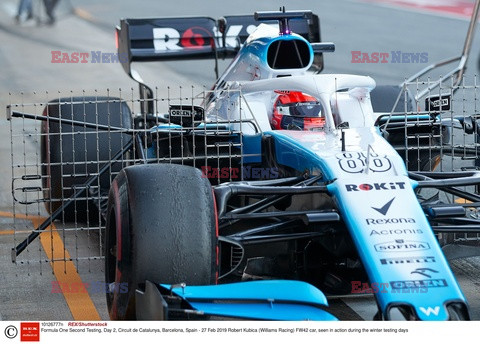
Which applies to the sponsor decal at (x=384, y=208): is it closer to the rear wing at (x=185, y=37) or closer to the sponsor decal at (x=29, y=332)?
the sponsor decal at (x=29, y=332)

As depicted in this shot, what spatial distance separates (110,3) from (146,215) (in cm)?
1998

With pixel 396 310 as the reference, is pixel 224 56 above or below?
above

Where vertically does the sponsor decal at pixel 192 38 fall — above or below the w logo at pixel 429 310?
above

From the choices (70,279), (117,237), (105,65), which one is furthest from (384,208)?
(105,65)

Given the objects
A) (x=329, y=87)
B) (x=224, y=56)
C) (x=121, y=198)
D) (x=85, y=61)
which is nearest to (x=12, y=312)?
(x=121, y=198)

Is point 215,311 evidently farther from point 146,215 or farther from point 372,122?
point 372,122

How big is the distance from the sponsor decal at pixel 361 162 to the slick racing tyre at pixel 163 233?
2.79 ft

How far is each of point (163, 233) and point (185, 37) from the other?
4.50m

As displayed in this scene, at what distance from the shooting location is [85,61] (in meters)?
17.5

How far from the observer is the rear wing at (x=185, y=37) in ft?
30.8

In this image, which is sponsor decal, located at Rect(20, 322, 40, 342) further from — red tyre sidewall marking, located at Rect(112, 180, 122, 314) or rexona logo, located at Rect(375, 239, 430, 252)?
rexona logo, located at Rect(375, 239, 430, 252)

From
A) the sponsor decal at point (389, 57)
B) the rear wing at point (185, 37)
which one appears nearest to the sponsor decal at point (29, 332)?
the rear wing at point (185, 37)

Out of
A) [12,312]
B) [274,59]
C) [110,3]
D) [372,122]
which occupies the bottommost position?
[12,312]

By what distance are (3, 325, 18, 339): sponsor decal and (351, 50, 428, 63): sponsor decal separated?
11.9 meters
